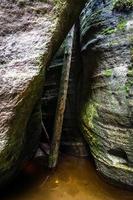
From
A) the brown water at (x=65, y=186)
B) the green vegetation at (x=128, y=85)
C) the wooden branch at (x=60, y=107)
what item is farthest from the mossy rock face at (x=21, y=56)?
the wooden branch at (x=60, y=107)

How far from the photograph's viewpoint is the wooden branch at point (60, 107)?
5197mm

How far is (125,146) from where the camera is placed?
411 centimetres

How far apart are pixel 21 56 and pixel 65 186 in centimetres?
233

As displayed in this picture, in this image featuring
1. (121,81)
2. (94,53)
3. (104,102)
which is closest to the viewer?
(121,81)

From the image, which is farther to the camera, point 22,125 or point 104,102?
point 104,102

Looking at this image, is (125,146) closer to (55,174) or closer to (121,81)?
(121,81)

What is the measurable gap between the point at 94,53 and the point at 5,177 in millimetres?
2593

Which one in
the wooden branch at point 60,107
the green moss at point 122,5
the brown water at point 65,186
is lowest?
the brown water at point 65,186

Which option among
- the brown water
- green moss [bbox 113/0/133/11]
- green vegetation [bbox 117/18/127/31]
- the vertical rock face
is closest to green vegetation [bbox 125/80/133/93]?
the vertical rock face

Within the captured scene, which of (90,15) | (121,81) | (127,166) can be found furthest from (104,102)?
(90,15)

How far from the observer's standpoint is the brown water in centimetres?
412

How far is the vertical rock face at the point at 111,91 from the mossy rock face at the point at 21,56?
111cm

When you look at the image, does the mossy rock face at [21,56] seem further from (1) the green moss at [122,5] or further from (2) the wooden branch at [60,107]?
(2) the wooden branch at [60,107]

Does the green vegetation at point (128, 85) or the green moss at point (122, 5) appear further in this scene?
the green moss at point (122, 5)
